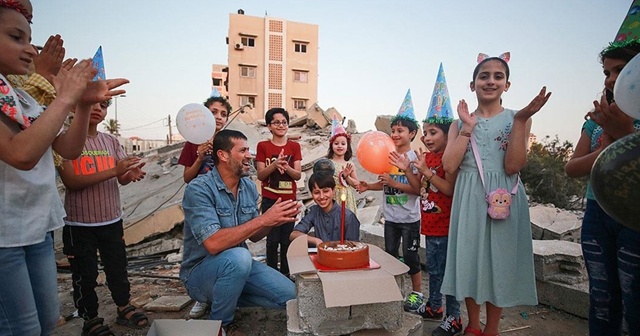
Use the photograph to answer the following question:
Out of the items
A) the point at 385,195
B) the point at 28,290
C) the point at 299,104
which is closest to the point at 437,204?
the point at 385,195

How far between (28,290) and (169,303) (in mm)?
2129

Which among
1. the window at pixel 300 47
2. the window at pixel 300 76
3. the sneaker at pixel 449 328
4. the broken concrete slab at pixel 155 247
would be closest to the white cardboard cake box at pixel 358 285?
the sneaker at pixel 449 328

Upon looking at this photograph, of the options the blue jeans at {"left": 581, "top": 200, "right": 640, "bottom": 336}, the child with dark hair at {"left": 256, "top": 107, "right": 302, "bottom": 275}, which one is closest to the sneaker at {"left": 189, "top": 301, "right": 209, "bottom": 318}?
the child with dark hair at {"left": 256, "top": 107, "right": 302, "bottom": 275}

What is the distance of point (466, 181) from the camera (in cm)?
270

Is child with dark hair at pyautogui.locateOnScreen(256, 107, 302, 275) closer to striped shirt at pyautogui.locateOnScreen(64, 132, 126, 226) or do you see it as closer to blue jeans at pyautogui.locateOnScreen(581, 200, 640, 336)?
striped shirt at pyautogui.locateOnScreen(64, 132, 126, 226)

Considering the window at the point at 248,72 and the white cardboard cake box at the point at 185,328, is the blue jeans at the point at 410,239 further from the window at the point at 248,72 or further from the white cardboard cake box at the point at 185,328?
the window at the point at 248,72

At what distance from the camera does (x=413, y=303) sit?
344 centimetres

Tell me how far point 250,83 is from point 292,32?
5881 millimetres

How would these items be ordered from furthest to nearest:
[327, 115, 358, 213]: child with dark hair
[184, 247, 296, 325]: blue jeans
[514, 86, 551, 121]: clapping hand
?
1. [327, 115, 358, 213]: child with dark hair
2. [184, 247, 296, 325]: blue jeans
3. [514, 86, 551, 121]: clapping hand

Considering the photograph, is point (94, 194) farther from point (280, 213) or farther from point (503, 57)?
point (503, 57)

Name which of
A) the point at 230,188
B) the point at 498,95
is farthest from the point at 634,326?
the point at 230,188

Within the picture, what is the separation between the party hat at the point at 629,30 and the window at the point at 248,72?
28144 millimetres

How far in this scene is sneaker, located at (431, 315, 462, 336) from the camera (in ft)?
9.36

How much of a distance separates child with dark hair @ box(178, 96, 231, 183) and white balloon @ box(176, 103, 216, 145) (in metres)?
0.11
